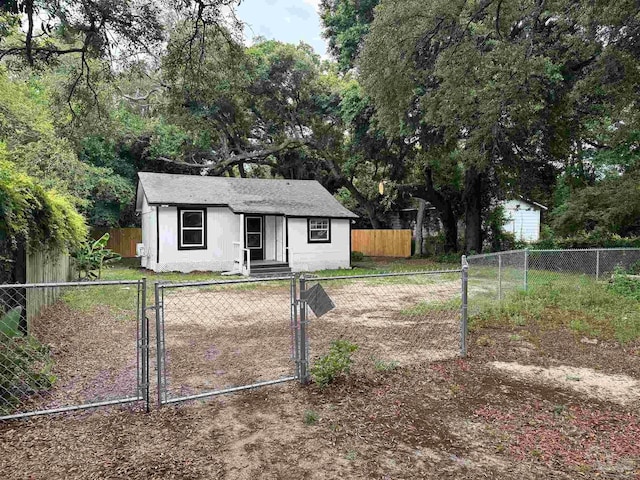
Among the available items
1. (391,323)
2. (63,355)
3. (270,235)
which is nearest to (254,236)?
(270,235)

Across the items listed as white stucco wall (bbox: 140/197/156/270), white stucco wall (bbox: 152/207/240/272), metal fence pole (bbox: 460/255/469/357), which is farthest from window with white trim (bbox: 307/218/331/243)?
metal fence pole (bbox: 460/255/469/357)

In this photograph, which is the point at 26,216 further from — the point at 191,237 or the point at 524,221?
the point at 524,221

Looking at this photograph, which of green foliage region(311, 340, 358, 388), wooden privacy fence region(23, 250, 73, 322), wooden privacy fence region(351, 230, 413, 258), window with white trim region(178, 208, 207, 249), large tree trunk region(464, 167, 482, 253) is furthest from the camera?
wooden privacy fence region(351, 230, 413, 258)

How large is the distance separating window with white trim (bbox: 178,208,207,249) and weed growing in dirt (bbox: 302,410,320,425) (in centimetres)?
1340

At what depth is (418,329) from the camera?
6734mm

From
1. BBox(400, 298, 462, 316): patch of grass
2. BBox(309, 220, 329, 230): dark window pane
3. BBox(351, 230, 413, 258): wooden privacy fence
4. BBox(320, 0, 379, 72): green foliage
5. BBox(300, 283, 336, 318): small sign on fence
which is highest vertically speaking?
BBox(320, 0, 379, 72): green foliage

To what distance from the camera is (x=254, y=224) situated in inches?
675

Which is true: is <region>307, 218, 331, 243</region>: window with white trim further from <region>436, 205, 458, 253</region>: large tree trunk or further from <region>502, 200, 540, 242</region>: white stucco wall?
<region>502, 200, 540, 242</region>: white stucco wall

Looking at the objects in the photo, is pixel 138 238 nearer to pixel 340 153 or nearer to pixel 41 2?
pixel 340 153

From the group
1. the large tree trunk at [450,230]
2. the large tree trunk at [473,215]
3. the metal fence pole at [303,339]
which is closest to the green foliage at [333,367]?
the metal fence pole at [303,339]

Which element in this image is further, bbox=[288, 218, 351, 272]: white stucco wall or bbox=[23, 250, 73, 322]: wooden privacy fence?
bbox=[288, 218, 351, 272]: white stucco wall

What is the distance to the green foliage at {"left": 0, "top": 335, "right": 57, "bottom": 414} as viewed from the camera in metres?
3.63

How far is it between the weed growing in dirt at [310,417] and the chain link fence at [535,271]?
439 cm

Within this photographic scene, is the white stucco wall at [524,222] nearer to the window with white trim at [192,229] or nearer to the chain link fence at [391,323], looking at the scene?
the chain link fence at [391,323]
